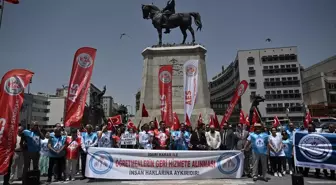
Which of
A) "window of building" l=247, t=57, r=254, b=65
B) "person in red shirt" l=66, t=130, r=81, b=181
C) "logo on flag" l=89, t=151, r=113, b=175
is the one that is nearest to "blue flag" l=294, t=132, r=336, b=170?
"logo on flag" l=89, t=151, r=113, b=175

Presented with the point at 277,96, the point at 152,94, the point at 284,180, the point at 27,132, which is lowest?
the point at 284,180

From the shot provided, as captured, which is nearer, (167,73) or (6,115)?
(6,115)

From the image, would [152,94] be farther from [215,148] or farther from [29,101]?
[29,101]

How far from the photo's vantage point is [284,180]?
9.18 m

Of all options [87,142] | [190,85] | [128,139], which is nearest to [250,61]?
[190,85]

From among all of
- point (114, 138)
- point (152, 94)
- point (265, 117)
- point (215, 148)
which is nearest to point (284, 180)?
point (215, 148)

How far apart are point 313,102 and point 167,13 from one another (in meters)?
62.0

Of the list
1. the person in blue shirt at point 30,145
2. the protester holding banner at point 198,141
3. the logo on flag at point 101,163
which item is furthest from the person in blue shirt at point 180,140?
the person in blue shirt at point 30,145

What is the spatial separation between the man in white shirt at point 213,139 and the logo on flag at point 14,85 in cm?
752

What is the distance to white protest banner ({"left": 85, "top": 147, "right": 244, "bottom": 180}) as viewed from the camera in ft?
30.3

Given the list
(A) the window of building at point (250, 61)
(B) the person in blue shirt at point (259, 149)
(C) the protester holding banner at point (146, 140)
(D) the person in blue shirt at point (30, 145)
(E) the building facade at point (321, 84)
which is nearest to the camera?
(D) the person in blue shirt at point (30, 145)

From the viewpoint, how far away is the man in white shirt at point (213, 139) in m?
10.7

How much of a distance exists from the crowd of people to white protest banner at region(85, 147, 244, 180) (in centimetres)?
106

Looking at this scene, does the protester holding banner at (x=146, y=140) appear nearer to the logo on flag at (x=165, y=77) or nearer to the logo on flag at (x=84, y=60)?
the logo on flag at (x=84, y=60)
